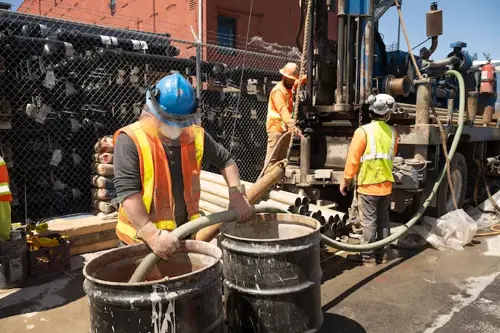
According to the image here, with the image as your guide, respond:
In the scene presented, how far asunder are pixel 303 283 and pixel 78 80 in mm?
6176

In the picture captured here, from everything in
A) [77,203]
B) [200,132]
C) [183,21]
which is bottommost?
[77,203]

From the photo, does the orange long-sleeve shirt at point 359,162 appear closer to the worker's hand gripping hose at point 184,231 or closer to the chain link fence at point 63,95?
the worker's hand gripping hose at point 184,231

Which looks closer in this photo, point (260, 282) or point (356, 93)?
point (260, 282)

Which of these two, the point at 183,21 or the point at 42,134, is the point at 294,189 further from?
the point at 183,21

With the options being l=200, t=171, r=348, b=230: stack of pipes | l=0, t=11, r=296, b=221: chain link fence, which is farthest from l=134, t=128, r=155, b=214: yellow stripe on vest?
l=0, t=11, r=296, b=221: chain link fence

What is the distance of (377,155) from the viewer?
504 cm

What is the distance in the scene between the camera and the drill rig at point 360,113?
5691 mm

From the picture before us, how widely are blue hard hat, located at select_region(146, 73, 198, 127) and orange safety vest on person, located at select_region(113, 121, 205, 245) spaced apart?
16cm

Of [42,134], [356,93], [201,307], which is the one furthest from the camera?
[42,134]

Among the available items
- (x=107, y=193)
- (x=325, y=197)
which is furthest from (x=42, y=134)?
(x=325, y=197)

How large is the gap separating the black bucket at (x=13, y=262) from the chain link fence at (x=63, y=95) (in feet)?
6.78

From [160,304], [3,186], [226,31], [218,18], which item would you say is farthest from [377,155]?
[226,31]

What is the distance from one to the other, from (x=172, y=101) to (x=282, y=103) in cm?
392

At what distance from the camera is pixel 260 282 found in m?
2.73
